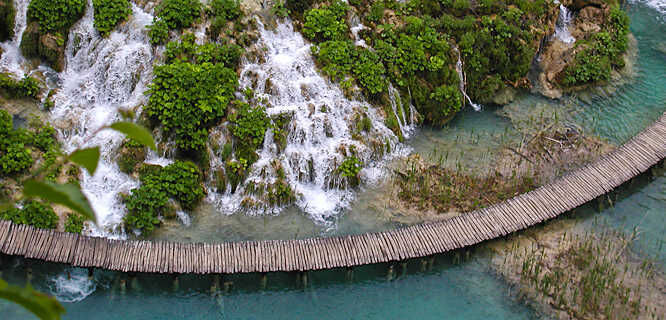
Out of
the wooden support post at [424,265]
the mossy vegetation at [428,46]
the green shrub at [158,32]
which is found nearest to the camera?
the wooden support post at [424,265]

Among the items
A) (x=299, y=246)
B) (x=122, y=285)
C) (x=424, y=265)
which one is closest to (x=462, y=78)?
(x=424, y=265)

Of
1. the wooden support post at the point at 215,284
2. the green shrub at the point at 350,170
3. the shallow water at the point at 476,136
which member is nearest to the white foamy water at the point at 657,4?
the shallow water at the point at 476,136

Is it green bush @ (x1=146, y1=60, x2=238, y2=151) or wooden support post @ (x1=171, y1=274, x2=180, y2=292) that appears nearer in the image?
wooden support post @ (x1=171, y1=274, x2=180, y2=292)

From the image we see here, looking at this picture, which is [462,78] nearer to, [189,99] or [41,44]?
[189,99]

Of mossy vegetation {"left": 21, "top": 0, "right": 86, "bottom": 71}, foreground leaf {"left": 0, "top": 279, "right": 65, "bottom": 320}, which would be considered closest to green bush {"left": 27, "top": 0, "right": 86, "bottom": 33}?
mossy vegetation {"left": 21, "top": 0, "right": 86, "bottom": 71}

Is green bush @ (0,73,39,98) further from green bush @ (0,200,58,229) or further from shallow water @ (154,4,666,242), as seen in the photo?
shallow water @ (154,4,666,242)

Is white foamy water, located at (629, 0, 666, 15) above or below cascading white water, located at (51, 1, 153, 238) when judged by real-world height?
above

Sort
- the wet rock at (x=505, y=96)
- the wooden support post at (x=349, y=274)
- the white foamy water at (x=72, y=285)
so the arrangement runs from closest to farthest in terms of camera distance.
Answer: the white foamy water at (x=72, y=285) → the wooden support post at (x=349, y=274) → the wet rock at (x=505, y=96)

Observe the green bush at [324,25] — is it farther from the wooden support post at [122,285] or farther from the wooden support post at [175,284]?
the wooden support post at [122,285]
